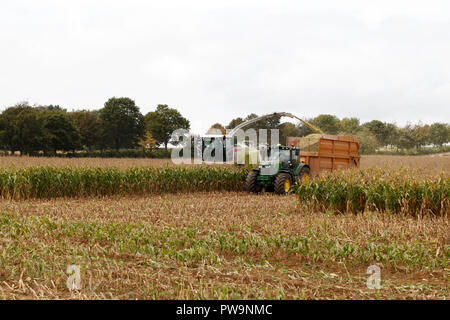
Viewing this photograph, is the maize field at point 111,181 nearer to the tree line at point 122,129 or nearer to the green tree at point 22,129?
the tree line at point 122,129

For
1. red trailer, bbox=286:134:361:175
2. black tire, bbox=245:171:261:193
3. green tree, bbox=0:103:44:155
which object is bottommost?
black tire, bbox=245:171:261:193

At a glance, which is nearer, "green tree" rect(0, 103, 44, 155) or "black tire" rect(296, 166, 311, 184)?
"black tire" rect(296, 166, 311, 184)

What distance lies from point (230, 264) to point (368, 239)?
9.68 ft

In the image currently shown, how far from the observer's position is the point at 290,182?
51.8 feet

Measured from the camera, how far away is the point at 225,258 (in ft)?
20.9

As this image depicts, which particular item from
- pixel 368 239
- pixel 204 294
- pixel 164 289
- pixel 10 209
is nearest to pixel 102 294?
pixel 164 289

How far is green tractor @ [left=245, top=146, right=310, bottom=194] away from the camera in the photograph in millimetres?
15430

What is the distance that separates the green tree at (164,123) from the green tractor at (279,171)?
48286 millimetres

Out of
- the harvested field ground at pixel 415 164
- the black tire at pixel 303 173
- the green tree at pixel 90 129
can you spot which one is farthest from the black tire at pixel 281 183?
the green tree at pixel 90 129

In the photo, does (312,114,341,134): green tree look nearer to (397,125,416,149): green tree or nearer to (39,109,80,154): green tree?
(397,125,416,149): green tree

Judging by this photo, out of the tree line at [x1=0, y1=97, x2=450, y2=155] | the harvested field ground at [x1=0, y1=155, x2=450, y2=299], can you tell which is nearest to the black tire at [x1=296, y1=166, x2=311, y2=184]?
the harvested field ground at [x1=0, y1=155, x2=450, y2=299]

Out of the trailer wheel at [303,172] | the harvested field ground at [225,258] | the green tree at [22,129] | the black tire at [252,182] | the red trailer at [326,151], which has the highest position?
the green tree at [22,129]

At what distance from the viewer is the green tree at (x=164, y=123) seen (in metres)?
63.1
